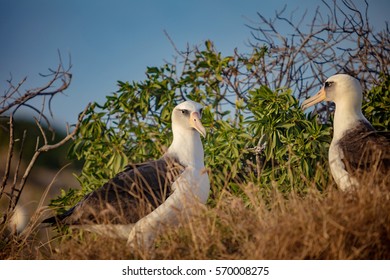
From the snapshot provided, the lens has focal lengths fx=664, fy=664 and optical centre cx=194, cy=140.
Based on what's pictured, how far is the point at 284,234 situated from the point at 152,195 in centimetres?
94

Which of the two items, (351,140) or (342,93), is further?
(342,93)

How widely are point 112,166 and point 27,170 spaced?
0.71 meters

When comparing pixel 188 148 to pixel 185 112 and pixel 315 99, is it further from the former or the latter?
pixel 315 99

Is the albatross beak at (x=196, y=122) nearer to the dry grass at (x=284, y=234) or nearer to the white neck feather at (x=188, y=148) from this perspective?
the white neck feather at (x=188, y=148)

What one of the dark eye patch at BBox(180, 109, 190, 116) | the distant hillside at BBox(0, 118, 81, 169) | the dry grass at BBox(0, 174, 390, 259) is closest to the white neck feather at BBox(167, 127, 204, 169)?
the dark eye patch at BBox(180, 109, 190, 116)

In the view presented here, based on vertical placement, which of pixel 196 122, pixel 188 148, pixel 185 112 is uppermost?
pixel 185 112

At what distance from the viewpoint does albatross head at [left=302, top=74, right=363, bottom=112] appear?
14.3 ft

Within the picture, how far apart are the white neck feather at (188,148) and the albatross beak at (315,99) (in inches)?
32.6

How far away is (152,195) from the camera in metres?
3.81

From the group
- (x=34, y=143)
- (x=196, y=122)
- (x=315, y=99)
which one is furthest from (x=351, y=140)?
(x=34, y=143)

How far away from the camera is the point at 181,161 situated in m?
4.15

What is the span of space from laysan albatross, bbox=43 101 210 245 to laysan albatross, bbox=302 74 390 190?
831 millimetres

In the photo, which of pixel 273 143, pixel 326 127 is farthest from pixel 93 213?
pixel 326 127

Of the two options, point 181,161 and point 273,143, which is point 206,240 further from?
point 273,143
